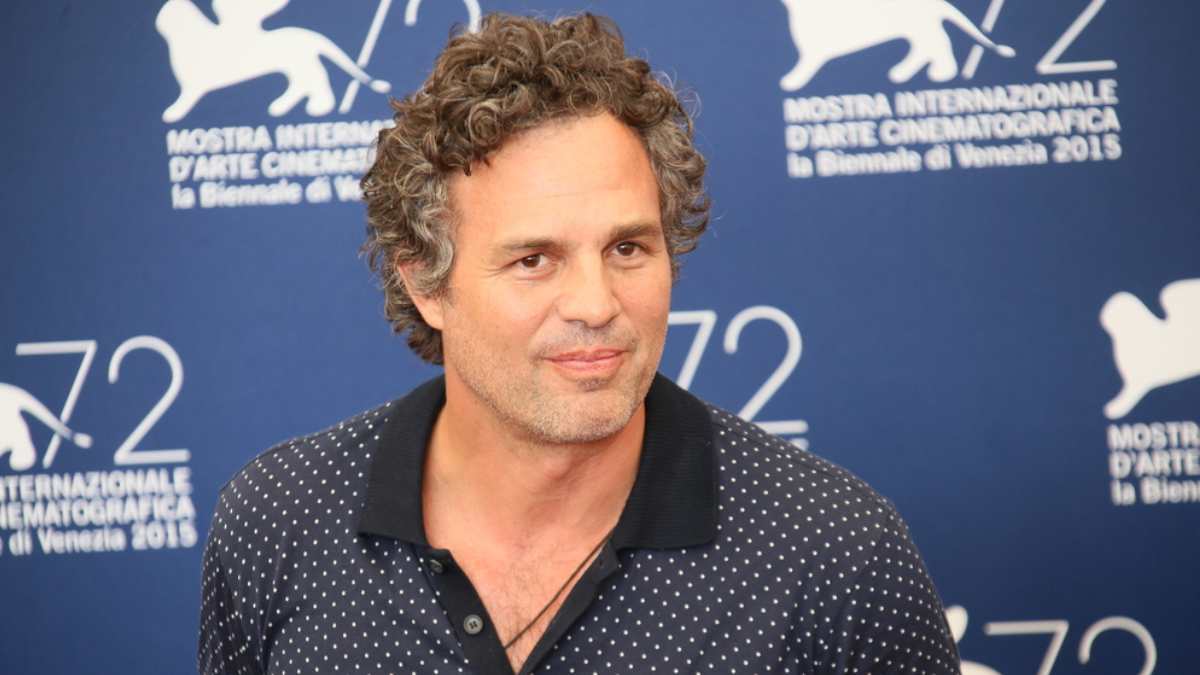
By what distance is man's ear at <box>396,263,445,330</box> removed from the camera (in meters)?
1.94

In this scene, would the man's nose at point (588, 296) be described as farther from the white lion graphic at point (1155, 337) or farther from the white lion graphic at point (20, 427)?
the white lion graphic at point (20, 427)

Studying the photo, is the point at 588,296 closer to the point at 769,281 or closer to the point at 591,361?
the point at 591,361

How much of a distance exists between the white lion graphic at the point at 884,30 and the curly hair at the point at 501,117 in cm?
86

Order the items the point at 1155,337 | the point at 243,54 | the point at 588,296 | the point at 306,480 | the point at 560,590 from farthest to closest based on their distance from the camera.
→ the point at 243,54, the point at 1155,337, the point at 306,480, the point at 560,590, the point at 588,296

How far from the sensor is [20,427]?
293 centimetres

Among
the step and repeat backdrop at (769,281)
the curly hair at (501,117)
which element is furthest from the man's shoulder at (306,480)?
the step and repeat backdrop at (769,281)

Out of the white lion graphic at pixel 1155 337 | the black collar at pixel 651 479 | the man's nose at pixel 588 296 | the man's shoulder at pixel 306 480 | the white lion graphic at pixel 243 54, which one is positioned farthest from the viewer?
the white lion graphic at pixel 243 54

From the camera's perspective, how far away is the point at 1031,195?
109 inches

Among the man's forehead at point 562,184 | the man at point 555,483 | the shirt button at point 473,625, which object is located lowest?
the shirt button at point 473,625

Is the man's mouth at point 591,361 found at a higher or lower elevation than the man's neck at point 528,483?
higher

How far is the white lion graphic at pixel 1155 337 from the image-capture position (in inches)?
108

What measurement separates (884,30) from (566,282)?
52.2 inches

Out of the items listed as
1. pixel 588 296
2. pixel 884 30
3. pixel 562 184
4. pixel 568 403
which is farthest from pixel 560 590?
pixel 884 30

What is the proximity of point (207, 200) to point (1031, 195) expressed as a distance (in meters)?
1.66
